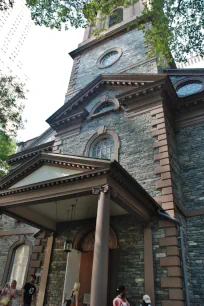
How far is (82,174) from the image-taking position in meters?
7.62

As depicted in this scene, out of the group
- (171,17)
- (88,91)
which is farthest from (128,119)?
(171,17)

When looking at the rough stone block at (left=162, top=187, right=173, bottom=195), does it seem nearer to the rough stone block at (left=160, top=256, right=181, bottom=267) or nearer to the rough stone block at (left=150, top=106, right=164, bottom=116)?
the rough stone block at (left=160, top=256, right=181, bottom=267)

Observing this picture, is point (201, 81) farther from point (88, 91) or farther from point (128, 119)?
point (88, 91)

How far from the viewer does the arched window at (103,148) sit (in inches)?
468

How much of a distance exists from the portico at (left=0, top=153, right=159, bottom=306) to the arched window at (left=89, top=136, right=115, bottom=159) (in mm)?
3112

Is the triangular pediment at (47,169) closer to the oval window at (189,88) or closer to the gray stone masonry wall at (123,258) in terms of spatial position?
the gray stone masonry wall at (123,258)

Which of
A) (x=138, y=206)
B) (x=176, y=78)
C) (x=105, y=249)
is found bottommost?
(x=105, y=249)

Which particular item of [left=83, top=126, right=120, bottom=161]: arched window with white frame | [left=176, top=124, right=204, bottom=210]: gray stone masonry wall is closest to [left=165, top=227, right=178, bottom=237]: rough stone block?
[left=176, top=124, right=204, bottom=210]: gray stone masonry wall

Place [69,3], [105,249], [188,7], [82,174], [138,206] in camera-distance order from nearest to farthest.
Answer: [105,249], [82,174], [138,206], [188,7], [69,3]

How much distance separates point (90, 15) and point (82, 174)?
6.69 m

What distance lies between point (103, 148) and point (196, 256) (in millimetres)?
6007

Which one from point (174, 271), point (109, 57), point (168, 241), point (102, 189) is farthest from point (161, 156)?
point (109, 57)

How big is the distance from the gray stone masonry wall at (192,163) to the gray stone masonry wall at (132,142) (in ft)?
5.46

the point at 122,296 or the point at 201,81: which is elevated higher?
the point at 201,81
